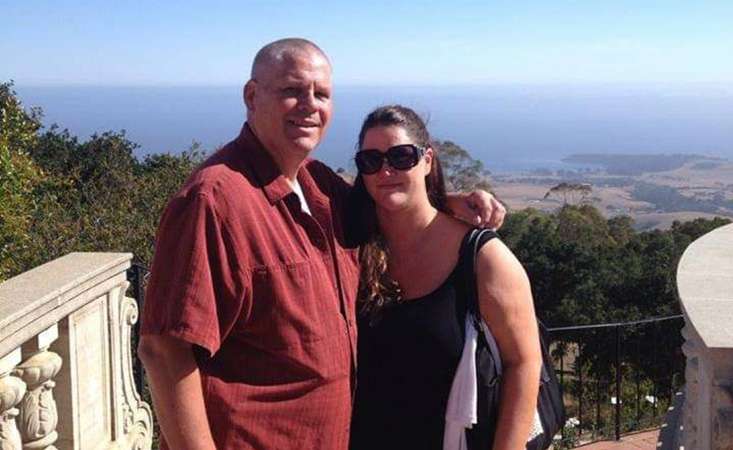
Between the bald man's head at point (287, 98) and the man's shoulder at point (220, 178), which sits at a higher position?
the bald man's head at point (287, 98)

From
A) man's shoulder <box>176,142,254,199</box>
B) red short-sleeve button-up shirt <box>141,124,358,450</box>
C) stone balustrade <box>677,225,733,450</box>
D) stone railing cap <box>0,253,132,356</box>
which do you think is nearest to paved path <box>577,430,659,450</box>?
stone balustrade <box>677,225,733,450</box>

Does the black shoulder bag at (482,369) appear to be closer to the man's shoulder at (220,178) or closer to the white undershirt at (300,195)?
the white undershirt at (300,195)

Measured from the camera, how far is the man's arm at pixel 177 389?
2062 millimetres

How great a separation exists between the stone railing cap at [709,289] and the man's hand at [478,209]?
2.82ft

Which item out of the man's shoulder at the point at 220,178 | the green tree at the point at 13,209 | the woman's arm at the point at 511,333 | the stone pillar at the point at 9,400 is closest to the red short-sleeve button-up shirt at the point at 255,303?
the man's shoulder at the point at 220,178

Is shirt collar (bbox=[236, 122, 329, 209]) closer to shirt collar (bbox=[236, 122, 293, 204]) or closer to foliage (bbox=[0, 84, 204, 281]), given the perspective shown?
shirt collar (bbox=[236, 122, 293, 204])

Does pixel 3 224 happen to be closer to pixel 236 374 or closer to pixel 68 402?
pixel 68 402

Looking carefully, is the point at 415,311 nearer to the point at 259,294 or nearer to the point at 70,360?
the point at 259,294

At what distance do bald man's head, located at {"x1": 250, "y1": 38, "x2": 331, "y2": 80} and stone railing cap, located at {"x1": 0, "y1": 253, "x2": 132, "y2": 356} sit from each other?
1149mm

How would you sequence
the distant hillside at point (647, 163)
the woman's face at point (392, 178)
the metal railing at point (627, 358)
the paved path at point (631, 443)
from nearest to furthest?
the woman's face at point (392, 178) → the paved path at point (631, 443) → the metal railing at point (627, 358) → the distant hillside at point (647, 163)

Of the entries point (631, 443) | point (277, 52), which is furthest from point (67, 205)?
point (277, 52)

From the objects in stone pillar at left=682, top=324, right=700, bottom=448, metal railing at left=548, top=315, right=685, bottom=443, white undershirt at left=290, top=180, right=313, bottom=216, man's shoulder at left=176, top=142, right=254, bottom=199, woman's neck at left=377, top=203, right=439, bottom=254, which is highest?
man's shoulder at left=176, top=142, right=254, bottom=199

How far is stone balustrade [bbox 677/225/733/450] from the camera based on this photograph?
2.89m

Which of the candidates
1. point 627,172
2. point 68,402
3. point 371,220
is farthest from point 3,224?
point 627,172
